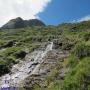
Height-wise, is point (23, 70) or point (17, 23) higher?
point (17, 23)

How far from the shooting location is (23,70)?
26219 mm

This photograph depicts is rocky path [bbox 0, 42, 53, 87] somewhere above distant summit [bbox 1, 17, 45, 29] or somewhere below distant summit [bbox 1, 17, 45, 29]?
below

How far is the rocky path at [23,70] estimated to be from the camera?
23844mm

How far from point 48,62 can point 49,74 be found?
2882 mm

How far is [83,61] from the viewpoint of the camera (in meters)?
22.0

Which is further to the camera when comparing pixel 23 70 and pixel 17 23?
pixel 17 23

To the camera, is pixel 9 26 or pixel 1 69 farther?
pixel 9 26

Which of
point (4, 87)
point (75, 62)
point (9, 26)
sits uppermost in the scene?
point (9, 26)

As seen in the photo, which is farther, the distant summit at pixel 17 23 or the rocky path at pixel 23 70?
the distant summit at pixel 17 23

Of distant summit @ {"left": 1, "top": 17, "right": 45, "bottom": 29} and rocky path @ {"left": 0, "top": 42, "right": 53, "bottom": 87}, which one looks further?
distant summit @ {"left": 1, "top": 17, "right": 45, "bottom": 29}

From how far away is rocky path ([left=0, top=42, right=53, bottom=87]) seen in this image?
23.8 meters

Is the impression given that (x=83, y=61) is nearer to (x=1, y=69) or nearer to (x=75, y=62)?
(x=75, y=62)

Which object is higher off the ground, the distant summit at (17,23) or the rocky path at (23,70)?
the distant summit at (17,23)

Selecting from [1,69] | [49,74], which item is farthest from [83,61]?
[1,69]
